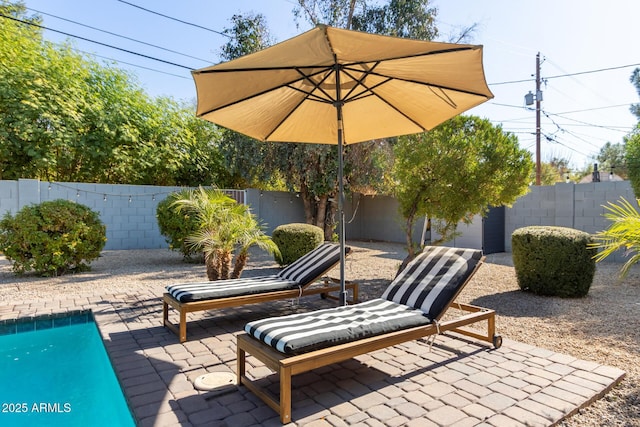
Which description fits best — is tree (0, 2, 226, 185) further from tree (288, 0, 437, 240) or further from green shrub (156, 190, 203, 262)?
tree (288, 0, 437, 240)

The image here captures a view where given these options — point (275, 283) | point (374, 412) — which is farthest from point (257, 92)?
point (374, 412)

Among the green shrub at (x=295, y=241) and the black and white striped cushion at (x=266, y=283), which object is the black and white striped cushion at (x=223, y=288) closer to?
the black and white striped cushion at (x=266, y=283)

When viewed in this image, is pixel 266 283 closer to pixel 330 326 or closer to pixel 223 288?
pixel 223 288

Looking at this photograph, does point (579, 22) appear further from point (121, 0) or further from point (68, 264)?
point (68, 264)

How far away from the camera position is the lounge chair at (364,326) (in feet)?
7.98

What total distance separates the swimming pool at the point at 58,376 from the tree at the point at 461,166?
503 centimetres

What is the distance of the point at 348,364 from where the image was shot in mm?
3193

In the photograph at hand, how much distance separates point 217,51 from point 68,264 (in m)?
8.20

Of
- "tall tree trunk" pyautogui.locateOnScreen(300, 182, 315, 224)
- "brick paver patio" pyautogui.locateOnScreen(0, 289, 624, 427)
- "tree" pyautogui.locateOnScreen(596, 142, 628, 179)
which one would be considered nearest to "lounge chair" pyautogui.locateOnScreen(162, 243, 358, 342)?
"brick paver patio" pyautogui.locateOnScreen(0, 289, 624, 427)

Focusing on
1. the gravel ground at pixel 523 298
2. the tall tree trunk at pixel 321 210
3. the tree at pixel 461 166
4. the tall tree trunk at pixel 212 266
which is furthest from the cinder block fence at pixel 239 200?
the tall tree trunk at pixel 212 266

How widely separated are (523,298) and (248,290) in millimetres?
3959

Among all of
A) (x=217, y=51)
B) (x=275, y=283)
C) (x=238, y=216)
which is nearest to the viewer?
(x=275, y=283)

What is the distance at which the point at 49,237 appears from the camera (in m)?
6.73

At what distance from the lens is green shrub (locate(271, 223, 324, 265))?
7.77 meters
